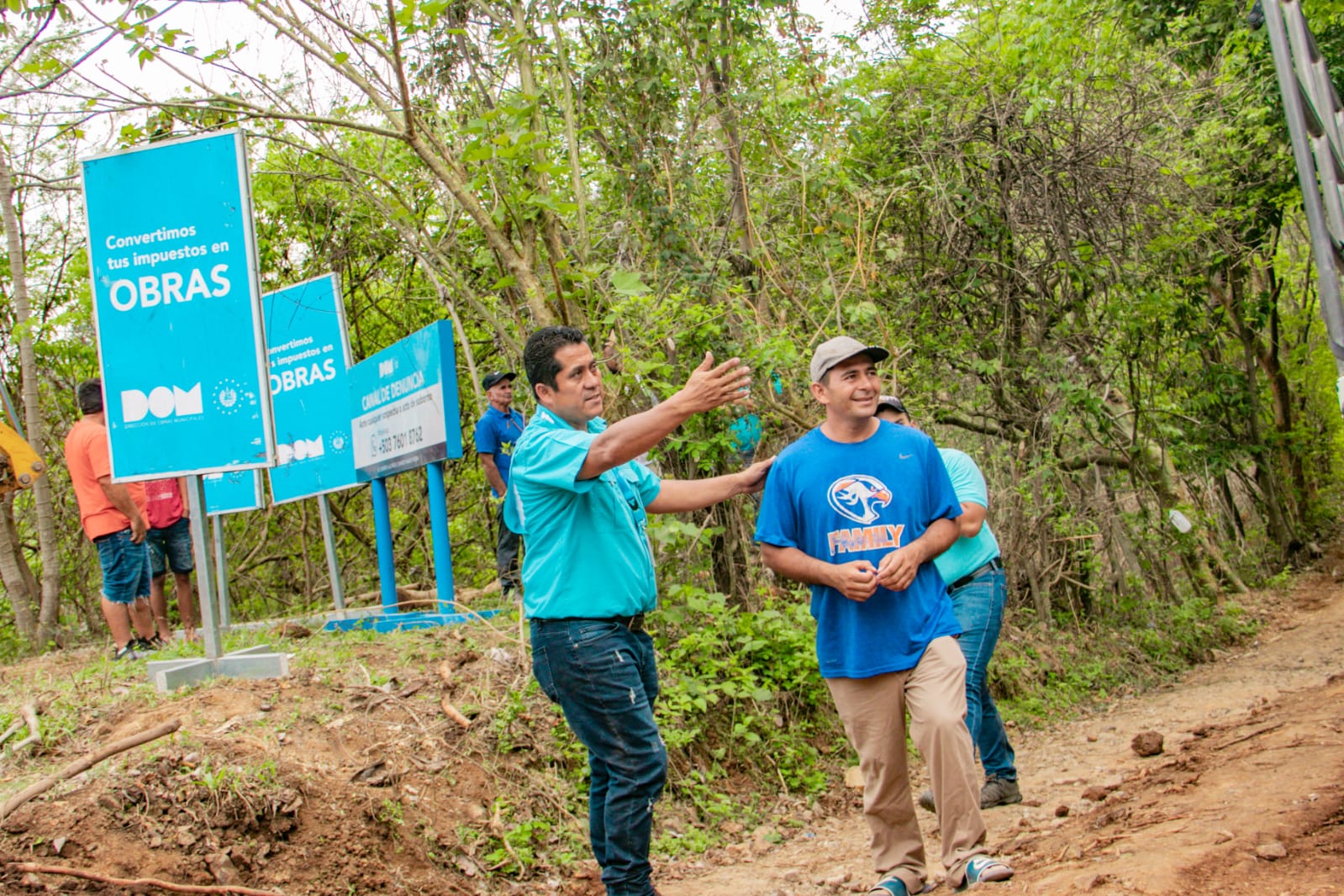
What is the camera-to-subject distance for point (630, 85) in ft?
26.0

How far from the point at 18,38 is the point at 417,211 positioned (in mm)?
3544

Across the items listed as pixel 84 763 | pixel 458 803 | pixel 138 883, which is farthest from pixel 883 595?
pixel 84 763

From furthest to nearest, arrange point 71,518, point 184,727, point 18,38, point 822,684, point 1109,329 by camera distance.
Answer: point 71,518 < point 1109,329 < point 18,38 < point 822,684 < point 184,727

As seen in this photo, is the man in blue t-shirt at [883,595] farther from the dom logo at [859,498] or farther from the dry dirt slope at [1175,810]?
the dry dirt slope at [1175,810]

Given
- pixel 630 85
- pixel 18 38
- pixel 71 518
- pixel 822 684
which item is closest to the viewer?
pixel 822 684

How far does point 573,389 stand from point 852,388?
39.1 inches

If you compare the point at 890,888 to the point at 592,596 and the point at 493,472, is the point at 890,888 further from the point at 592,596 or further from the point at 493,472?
the point at 493,472

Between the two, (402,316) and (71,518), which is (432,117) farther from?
(71,518)

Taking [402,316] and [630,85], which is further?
[402,316]

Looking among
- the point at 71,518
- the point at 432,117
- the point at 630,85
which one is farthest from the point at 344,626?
the point at 71,518

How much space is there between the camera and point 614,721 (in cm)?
374

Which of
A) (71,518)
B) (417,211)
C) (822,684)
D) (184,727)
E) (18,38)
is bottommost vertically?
(822,684)

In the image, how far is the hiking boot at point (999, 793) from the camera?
5.84 meters

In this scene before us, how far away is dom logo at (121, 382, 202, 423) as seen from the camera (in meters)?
6.29
